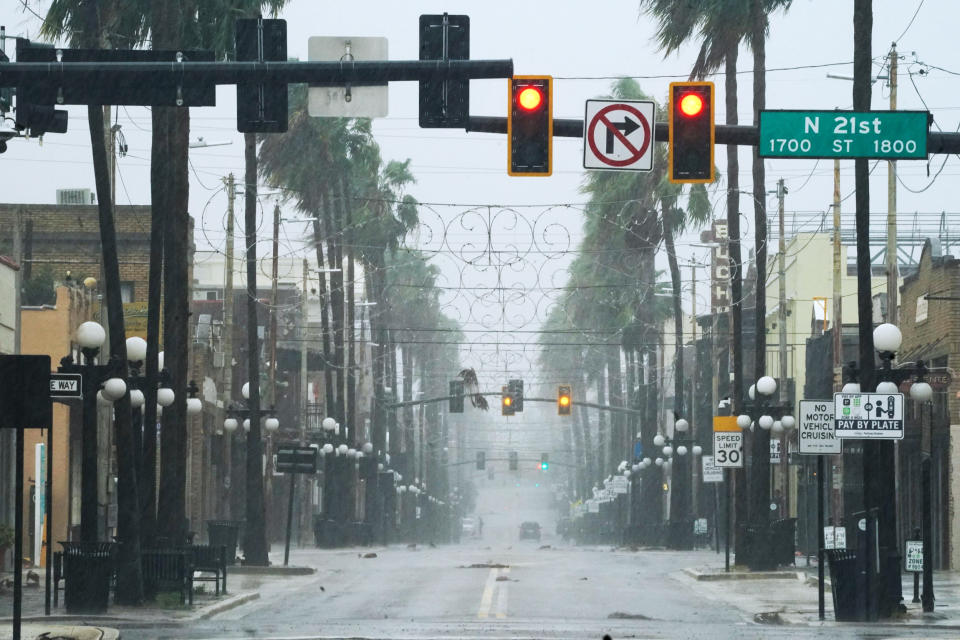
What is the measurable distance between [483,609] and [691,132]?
31.1 ft

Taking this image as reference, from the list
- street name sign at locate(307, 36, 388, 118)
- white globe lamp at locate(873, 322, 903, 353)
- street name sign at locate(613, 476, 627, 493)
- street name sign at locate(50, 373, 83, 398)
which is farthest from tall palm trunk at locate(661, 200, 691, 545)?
street name sign at locate(307, 36, 388, 118)

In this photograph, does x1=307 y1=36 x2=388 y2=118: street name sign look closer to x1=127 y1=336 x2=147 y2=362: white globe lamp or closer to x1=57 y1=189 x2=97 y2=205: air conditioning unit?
x1=127 y1=336 x2=147 y2=362: white globe lamp

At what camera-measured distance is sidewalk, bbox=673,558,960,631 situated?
945 inches

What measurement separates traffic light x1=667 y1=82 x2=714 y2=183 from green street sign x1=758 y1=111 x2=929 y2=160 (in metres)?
0.96

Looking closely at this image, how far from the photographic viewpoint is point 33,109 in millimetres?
18391

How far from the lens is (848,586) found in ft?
76.8

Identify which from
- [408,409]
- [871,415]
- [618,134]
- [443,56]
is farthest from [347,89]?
[408,409]

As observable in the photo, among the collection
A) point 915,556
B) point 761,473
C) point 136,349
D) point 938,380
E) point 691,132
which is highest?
point 691,132

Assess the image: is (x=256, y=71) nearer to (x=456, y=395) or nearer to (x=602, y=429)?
(x=456, y=395)

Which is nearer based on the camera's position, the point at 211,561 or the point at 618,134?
the point at 618,134

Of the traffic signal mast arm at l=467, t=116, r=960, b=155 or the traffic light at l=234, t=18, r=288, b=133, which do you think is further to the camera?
the traffic signal mast arm at l=467, t=116, r=960, b=155

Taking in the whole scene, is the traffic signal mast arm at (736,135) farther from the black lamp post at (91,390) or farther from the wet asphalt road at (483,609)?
the black lamp post at (91,390)

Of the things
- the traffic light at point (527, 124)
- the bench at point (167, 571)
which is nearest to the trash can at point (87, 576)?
the bench at point (167, 571)

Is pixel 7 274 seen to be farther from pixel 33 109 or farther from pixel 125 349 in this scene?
pixel 33 109
